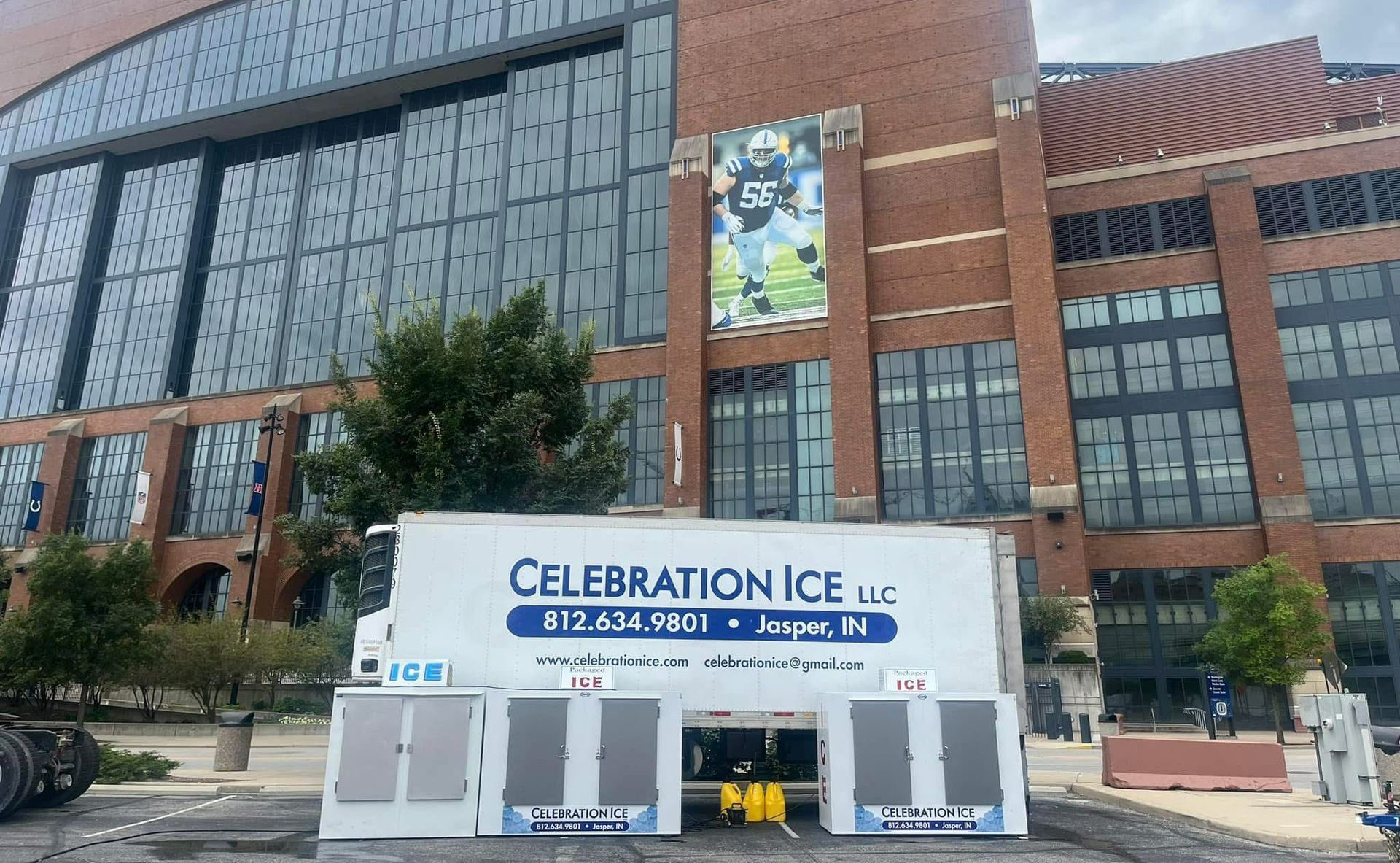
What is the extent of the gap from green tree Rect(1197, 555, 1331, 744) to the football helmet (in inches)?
1133

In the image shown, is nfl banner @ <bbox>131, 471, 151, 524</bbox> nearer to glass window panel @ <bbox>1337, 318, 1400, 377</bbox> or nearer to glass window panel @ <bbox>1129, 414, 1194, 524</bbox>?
glass window panel @ <bbox>1129, 414, 1194, 524</bbox>

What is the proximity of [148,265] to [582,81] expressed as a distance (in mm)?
32372

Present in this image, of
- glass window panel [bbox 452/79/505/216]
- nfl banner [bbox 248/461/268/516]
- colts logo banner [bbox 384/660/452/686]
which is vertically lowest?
colts logo banner [bbox 384/660/452/686]

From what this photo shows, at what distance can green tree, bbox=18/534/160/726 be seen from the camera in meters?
29.8

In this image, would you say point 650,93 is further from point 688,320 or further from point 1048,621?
point 1048,621

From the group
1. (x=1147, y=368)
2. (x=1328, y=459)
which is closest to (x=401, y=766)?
(x=1147, y=368)

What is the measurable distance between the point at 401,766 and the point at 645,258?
3991 centimetres

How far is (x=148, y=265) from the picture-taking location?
60.4 metres

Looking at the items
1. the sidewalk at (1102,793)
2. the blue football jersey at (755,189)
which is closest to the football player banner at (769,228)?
the blue football jersey at (755,189)

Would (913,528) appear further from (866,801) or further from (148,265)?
(148,265)

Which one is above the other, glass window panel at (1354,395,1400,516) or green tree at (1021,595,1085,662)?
glass window panel at (1354,395,1400,516)

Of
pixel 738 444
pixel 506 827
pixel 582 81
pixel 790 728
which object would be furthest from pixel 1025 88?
pixel 506 827

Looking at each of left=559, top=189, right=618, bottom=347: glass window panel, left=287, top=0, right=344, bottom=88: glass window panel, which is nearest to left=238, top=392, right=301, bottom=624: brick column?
left=559, top=189, right=618, bottom=347: glass window panel

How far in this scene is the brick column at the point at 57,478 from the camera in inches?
2087
